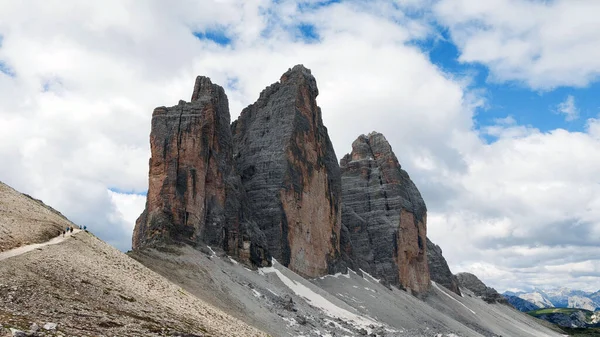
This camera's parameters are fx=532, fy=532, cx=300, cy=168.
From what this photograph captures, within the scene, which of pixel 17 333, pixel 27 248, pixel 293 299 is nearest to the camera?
pixel 17 333

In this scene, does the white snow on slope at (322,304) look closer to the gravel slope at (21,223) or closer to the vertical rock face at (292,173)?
the vertical rock face at (292,173)

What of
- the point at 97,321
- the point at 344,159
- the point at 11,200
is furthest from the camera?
the point at 344,159

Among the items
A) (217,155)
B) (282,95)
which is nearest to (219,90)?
(217,155)

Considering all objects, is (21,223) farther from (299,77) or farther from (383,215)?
(383,215)

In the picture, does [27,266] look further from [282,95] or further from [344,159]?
[344,159]

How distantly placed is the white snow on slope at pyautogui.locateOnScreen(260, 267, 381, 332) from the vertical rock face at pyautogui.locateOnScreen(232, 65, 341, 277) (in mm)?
11715

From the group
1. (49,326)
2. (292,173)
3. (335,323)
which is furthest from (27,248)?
(292,173)

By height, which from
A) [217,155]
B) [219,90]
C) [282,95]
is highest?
[282,95]

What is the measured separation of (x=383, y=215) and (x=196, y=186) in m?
68.1

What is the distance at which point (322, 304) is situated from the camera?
7231 cm

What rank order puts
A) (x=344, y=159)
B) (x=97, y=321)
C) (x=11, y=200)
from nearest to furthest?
1. (x=97, y=321)
2. (x=11, y=200)
3. (x=344, y=159)

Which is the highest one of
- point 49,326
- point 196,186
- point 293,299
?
point 196,186

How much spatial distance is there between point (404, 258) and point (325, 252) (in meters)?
32.7

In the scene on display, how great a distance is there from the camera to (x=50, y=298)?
26.9 m
